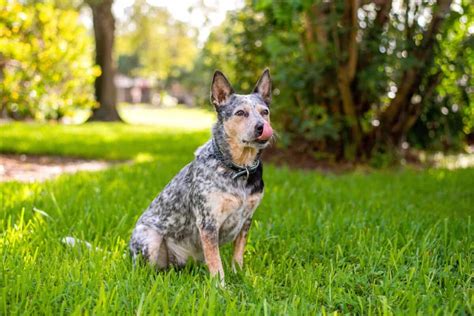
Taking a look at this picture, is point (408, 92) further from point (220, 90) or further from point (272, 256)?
point (220, 90)

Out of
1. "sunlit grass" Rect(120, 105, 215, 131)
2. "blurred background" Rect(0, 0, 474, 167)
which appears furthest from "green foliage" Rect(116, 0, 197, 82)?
"blurred background" Rect(0, 0, 474, 167)

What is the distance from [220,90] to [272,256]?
1.32 m

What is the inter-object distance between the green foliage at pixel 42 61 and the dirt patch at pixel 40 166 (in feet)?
2.86

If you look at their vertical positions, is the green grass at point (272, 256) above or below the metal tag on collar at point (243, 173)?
below

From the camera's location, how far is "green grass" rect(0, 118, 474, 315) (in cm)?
278

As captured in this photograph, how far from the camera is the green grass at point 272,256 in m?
2.78

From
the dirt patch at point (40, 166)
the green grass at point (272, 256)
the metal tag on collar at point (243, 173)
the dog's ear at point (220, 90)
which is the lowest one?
the dirt patch at point (40, 166)

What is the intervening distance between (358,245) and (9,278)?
2.35 metres

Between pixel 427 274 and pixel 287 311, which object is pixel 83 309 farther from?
pixel 427 274

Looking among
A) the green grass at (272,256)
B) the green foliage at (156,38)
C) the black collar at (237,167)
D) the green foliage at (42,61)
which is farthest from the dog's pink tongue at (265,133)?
the green foliage at (156,38)

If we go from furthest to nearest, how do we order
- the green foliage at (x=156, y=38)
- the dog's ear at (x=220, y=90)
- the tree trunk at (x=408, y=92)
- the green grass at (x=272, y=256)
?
the green foliage at (x=156, y=38), the tree trunk at (x=408, y=92), the dog's ear at (x=220, y=90), the green grass at (x=272, y=256)

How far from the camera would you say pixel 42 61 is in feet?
26.9

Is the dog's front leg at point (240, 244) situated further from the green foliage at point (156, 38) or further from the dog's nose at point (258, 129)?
the green foliage at point (156, 38)

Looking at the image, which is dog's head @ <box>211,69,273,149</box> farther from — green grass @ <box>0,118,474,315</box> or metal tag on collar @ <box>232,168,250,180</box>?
green grass @ <box>0,118,474,315</box>
